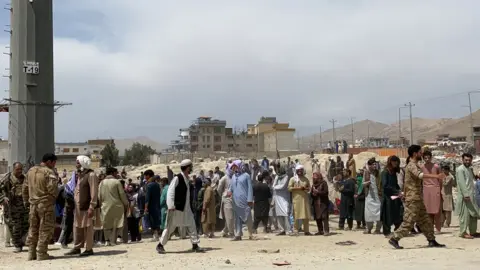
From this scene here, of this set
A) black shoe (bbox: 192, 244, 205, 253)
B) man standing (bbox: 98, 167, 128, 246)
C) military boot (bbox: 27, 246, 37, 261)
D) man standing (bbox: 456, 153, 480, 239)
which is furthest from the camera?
man standing (bbox: 98, 167, 128, 246)

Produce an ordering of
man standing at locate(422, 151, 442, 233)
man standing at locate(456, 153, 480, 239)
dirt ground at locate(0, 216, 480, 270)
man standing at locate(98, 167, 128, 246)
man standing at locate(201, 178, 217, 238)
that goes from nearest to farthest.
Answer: dirt ground at locate(0, 216, 480, 270) < man standing at locate(456, 153, 480, 239) < man standing at locate(422, 151, 442, 233) < man standing at locate(98, 167, 128, 246) < man standing at locate(201, 178, 217, 238)

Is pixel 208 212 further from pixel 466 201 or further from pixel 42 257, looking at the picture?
pixel 466 201

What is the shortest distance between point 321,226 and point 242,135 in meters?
81.7

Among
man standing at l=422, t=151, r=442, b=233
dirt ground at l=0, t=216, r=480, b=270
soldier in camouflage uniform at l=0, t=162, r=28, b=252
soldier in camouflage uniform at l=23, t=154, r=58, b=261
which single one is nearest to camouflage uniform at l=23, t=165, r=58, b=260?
soldier in camouflage uniform at l=23, t=154, r=58, b=261

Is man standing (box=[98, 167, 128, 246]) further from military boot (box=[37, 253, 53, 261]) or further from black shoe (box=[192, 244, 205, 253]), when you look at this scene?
black shoe (box=[192, 244, 205, 253])

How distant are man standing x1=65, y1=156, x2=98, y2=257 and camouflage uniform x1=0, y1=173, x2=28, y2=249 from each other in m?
1.47

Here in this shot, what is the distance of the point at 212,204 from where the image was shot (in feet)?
39.0

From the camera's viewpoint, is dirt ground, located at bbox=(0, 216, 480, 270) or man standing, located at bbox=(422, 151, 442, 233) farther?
man standing, located at bbox=(422, 151, 442, 233)

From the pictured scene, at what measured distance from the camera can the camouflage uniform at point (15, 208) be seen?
953 cm

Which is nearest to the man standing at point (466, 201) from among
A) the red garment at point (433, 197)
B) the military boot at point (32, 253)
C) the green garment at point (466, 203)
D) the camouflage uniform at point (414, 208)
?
the green garment at point (466, 203)

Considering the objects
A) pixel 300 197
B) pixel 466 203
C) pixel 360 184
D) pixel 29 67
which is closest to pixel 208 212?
pixel 300 197

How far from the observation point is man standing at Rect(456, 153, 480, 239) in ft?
31.2

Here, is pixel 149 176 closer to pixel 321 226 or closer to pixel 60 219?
pixel 60 219

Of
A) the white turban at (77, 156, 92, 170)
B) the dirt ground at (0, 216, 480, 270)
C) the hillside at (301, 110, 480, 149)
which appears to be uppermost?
the hillside at (301, 110, 480, 149)
